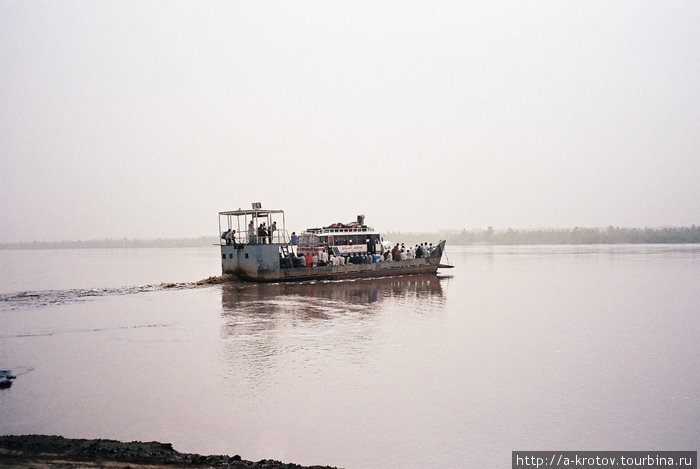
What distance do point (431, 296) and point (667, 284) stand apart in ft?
62.2

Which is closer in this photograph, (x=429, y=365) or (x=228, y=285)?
(x=429, y=365)

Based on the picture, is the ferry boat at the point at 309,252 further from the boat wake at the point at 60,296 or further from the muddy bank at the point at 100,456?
the muddy bank at the point at 100,456

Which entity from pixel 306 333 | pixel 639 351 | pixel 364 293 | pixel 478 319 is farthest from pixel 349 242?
pixel 639 351

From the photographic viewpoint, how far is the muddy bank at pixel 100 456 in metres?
6.89

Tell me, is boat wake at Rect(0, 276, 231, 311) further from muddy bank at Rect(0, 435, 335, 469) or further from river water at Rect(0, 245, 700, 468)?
muddy bank at Rect(0, 435, 335, 469)

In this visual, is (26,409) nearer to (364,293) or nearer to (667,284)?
(364,293)

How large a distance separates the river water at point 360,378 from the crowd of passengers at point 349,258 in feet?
27.5

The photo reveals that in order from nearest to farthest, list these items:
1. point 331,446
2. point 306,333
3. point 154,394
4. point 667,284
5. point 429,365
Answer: point 331,446, point 154,394, point 429,365, point 306,333, point 667,284

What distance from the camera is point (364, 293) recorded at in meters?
31.3

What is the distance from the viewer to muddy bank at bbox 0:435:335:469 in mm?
6895

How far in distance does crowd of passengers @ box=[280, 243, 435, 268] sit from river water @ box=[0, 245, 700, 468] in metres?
8.38

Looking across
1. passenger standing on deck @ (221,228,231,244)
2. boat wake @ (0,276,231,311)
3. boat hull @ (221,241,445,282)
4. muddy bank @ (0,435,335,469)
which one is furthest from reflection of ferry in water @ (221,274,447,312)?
muddy bank @ (0,435,335,469)

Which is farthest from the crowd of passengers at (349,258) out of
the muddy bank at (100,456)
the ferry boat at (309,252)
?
the muddy bank at (100,456)

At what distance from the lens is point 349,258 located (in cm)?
3756
